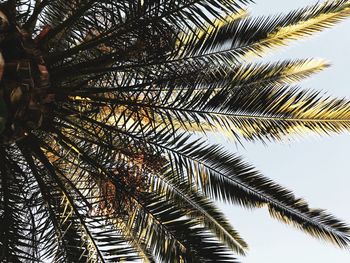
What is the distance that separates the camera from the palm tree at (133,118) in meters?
5.16

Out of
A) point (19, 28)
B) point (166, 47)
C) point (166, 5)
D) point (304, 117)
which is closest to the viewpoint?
point (19, 28)

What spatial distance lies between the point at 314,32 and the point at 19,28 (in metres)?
4.25

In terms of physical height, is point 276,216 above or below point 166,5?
below

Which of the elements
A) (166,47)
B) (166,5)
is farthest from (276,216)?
(166,5)

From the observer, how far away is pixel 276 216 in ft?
23.1

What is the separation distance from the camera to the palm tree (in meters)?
5.16

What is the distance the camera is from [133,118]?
6039 millimetres

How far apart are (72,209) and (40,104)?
1571 mm

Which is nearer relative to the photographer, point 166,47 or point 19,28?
point 19,28

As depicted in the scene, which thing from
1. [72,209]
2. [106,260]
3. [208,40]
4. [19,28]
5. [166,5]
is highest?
[208,40]

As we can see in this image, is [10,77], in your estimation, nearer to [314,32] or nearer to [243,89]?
[243,89]

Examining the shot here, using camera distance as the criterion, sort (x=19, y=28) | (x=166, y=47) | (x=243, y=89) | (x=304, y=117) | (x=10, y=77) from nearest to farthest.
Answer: (x=10, y=77), (x=19, y=28), (x=166, y=47), (x=304, y=117), (x=243, y=89)

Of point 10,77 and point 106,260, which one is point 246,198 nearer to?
point 106,260

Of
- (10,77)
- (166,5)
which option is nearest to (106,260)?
(10,77)
